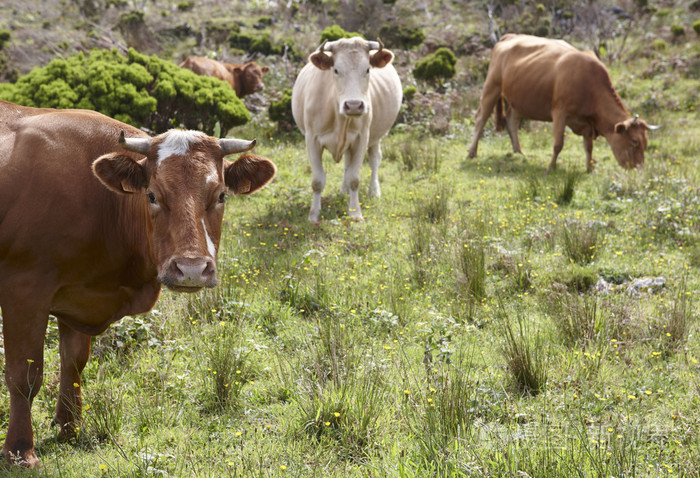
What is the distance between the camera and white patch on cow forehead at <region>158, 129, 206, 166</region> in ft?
10.1

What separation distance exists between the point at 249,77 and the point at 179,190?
1594cm

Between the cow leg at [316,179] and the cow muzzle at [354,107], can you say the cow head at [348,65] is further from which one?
the cow leg at [316,179]

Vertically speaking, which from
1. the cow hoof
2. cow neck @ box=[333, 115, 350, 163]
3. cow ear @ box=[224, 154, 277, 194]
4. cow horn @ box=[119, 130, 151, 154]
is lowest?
the cow hoof

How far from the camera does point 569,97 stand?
10.4 metres

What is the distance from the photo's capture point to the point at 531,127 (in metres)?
14.4

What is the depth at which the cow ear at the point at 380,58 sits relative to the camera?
796cm

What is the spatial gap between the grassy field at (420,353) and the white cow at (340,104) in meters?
0.63

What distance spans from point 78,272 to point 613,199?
24.0 feet

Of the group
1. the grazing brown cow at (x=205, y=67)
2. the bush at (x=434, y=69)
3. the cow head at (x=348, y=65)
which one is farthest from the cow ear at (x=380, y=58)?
the bush at (x=434, y=69)

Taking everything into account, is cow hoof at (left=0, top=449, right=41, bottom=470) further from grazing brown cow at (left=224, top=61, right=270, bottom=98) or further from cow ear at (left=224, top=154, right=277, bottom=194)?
grazing brown cow at (left=224, top=61, right=270, bottom=98)

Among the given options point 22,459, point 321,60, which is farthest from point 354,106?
point 22,459

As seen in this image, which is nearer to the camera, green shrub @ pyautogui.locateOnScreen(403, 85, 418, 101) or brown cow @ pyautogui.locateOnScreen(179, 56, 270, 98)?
green shrub @ pyautogui.locateOnScreen(403, 85, 418, 101)

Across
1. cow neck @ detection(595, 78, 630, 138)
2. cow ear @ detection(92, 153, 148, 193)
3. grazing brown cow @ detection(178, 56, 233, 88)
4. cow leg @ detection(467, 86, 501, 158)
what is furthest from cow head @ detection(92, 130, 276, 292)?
grazing brown cow @ detection(178, 56, 233, 88)

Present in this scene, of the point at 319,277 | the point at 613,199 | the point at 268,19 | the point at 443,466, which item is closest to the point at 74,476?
the point at 443,466
